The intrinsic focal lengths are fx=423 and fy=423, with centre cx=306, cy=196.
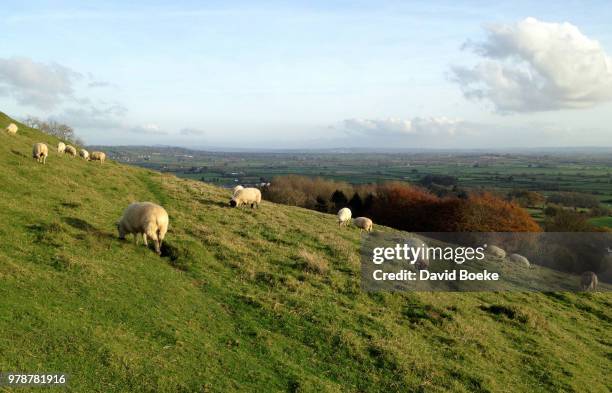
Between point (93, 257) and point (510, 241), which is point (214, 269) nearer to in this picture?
point (93, 257)

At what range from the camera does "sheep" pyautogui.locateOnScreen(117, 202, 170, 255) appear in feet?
56.0

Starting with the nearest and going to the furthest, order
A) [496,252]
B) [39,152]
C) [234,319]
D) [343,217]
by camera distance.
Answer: [234,319]
[39,152]
[343,217]
[496,252]

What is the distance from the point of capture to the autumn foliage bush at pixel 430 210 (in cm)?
5869

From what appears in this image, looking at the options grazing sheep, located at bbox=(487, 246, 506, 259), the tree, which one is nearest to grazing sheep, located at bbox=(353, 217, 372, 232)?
grazing sheep, located at bbox=(487, 246, 506, 259)

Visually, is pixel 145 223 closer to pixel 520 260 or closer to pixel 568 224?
pixel 520 260

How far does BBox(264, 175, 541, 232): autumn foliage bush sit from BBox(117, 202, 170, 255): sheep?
159 feet

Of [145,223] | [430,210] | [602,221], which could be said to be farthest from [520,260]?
[602,221]

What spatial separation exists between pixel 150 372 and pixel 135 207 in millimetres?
8898

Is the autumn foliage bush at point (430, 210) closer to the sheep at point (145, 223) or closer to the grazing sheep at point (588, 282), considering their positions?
the grazing sheep at point (588, 282)

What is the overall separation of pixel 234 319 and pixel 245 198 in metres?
18.1

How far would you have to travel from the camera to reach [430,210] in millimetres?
66938

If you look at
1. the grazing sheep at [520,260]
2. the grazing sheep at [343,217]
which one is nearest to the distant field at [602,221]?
the grazing sheep at [520,260]

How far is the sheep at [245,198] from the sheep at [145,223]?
43.7 feet

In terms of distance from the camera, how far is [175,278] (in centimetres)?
1592
